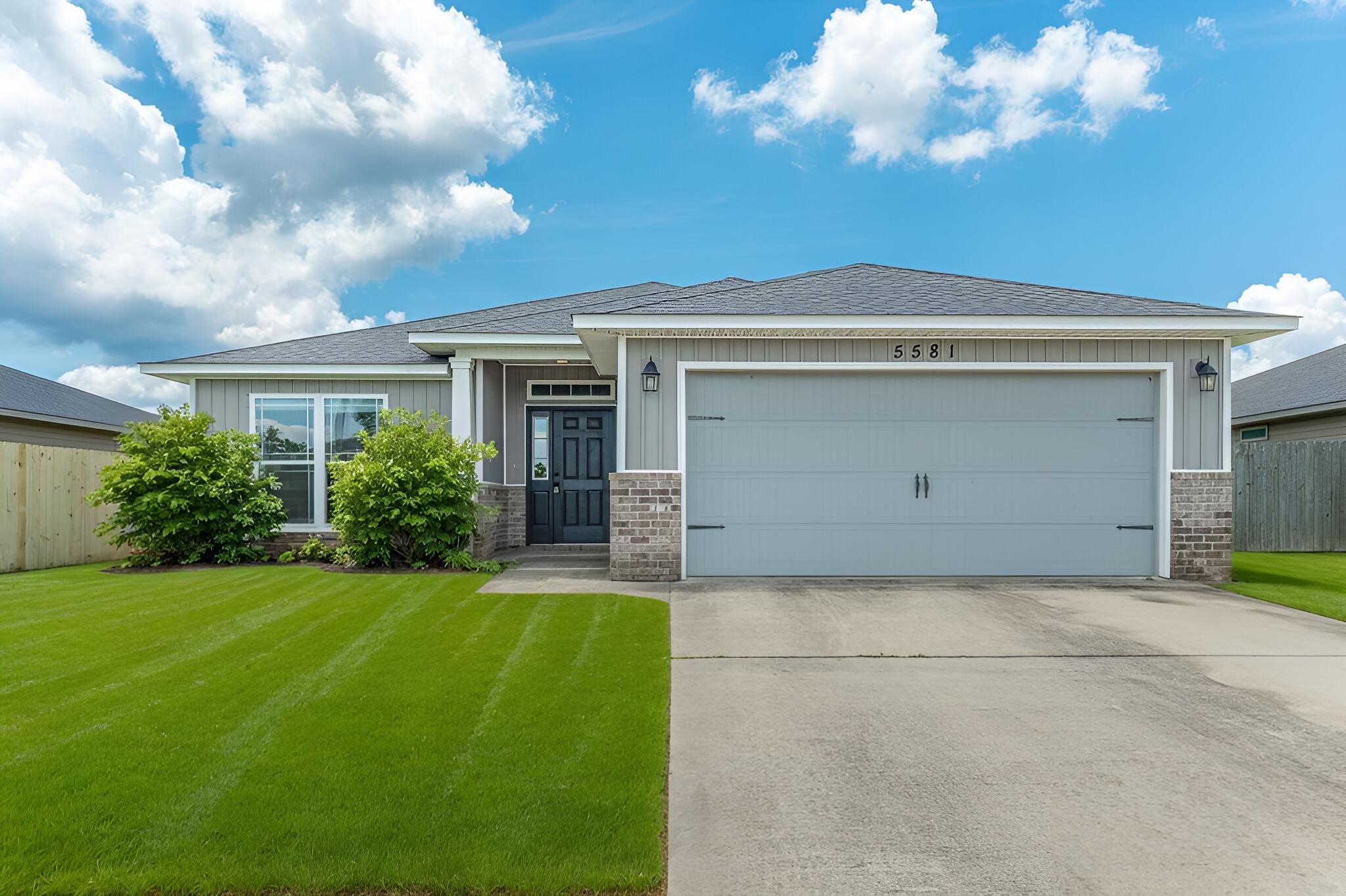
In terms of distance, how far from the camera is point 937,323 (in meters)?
7.21

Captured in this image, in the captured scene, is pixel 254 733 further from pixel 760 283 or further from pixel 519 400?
pixel 519 400

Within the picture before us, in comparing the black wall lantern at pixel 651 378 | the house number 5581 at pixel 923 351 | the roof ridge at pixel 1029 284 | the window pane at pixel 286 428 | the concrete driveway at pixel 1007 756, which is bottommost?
the concrete driveway at pixel 1007 756

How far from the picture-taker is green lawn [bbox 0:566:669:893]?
2.19m

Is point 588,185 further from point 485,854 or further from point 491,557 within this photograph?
point 485,854

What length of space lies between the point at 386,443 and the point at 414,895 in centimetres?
692

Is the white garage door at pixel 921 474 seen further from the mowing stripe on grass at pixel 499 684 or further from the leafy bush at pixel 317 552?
the leafy bush at pixel 317 552

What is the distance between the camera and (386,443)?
8297 millimetres

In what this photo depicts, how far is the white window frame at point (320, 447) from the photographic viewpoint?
9914 mm

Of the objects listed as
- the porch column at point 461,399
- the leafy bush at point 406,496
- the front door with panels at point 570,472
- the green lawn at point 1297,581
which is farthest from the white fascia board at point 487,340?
the green lawn at point 1297,581

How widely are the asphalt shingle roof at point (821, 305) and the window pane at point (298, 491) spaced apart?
1.57 m

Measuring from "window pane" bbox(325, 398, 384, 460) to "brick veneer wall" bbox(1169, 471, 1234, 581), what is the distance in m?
10.0

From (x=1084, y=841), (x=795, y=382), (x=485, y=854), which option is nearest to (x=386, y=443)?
(x=795, y=382)

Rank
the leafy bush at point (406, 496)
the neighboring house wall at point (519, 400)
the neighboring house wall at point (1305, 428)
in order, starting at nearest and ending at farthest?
the leafy bush at point (406, 496), the neighboring house wall at point (519, 400), the neighboring house wall at point (1305, 428)

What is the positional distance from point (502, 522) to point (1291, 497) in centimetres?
1296
